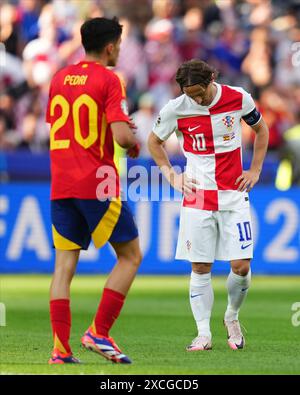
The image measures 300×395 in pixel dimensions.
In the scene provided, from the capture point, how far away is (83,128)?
746 centimetres

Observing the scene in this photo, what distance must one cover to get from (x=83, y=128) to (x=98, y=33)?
0.64 meters

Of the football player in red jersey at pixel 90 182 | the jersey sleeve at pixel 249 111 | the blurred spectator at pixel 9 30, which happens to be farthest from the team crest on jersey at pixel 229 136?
the blurred spectator at pixel 9 30

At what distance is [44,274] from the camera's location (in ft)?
52.8

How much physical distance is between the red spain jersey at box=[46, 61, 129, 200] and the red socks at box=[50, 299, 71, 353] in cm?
71

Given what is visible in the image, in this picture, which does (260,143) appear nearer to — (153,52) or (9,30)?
(153,52)

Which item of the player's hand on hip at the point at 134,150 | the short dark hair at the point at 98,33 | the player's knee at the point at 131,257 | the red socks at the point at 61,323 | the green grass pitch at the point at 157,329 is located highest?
the short dark hair at the point at 98,33

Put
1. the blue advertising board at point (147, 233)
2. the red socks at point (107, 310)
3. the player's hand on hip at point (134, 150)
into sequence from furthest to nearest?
the blue advertising board at point (147, 233), the red socks at point (107, 310), the player's hand on hip at point (134, 150)

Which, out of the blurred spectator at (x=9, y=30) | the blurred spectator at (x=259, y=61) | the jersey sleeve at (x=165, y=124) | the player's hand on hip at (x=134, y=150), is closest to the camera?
the player's hand on hip at (x=134, y=150)

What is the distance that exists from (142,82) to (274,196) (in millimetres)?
3873

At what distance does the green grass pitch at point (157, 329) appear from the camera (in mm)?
7387

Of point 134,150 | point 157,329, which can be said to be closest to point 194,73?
point 134,150

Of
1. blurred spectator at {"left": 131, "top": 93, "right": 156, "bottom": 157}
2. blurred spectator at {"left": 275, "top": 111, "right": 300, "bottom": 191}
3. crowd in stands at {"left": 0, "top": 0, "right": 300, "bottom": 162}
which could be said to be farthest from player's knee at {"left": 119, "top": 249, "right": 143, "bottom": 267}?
blurred spectator at {"left": 131, "top": 93, "right": 156, "bottom": 157}

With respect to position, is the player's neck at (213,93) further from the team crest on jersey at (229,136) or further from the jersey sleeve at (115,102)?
the jersey sleeve at (115,102)

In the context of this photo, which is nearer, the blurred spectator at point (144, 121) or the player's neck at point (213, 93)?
the player's neck at point (213, 93)
